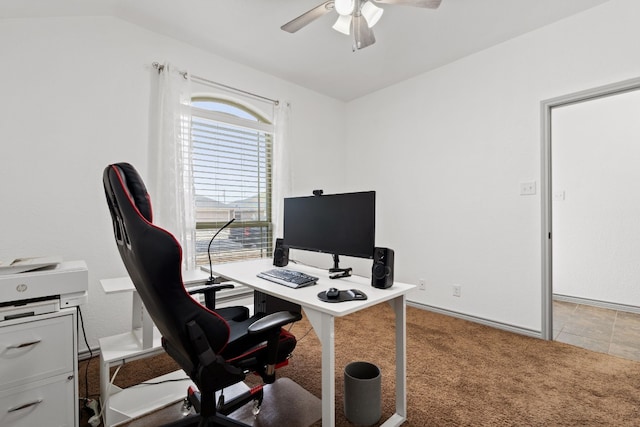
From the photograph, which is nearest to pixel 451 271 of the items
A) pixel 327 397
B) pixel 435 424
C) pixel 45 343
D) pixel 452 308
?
pixel 452 308

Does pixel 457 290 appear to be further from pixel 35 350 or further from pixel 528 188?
pixel 35 350

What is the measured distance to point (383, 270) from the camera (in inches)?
60.2

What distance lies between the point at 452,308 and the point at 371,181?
1.76 meters

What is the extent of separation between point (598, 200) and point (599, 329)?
59.6 inches

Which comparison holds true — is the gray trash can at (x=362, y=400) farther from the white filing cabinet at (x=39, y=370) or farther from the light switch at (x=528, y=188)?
the light switch at (x=528, y=188)

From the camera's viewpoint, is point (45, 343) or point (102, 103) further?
point (102, 103)

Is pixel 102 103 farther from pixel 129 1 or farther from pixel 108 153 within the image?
pixel 129 1

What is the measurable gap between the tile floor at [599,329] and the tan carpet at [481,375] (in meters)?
0.20

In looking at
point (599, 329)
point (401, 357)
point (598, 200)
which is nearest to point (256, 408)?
point (401, 357)

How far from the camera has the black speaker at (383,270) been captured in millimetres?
1521

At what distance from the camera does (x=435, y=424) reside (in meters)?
1.49

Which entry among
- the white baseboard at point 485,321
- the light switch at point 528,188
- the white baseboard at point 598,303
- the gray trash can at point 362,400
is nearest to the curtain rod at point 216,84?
the light switch at point 528,188

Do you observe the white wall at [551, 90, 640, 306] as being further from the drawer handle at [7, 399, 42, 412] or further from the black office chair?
the drawer handle at [7, 399, 42, 412]

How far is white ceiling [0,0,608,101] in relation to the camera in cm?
212
